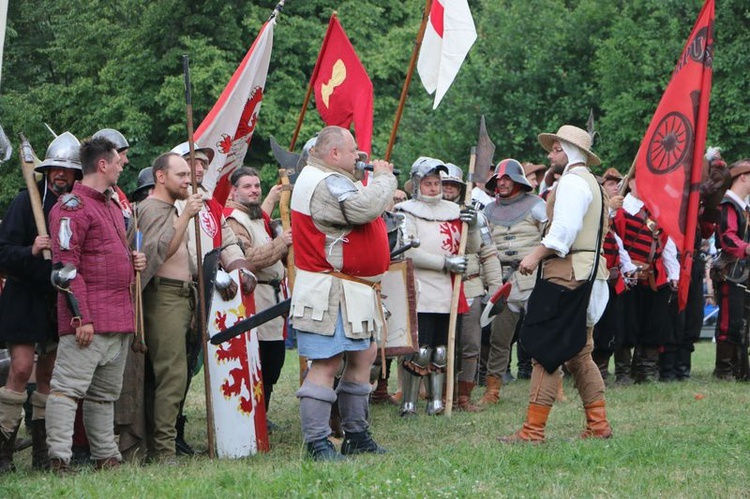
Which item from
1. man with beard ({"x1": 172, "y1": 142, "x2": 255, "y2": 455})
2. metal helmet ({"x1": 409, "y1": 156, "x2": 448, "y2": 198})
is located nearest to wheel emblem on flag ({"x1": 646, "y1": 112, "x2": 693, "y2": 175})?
metal helmet ({"x1": 409, "y1": 156, "x2": 448, "y2": 198})

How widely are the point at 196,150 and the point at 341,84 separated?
1.47 m

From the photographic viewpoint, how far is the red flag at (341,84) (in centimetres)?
921

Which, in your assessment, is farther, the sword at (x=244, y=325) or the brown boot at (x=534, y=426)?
the brown boot at (x=534, y=426)

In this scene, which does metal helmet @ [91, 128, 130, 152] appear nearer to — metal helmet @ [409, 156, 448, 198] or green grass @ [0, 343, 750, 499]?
green grass @ [0, 343, 750, 499]

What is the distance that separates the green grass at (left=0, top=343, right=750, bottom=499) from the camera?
19.5 ft

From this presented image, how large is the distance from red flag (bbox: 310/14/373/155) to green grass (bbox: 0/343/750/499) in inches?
92.6

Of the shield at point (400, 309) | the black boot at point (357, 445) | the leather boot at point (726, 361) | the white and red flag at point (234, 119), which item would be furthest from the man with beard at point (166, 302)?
the leather boot at point (726, 361)

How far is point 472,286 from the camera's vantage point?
10.5 m

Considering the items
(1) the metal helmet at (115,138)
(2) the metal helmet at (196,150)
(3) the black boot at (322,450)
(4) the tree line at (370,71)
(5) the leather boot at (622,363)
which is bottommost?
(3) the black boot at (322,450)

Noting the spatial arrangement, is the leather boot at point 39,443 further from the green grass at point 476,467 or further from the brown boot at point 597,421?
the brown boot at point 597,421

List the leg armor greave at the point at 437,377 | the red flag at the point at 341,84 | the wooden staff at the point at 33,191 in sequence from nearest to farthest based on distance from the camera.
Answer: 1. the wooden staff at the point at 33,191
2. the red flag at the point at 341,84
3. the leg armor greave at the point at 437,377

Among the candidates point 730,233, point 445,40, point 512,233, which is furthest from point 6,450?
point 730,233

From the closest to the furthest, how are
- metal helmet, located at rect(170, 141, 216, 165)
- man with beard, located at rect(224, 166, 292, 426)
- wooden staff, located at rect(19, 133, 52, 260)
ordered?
wooden staff, located at rect(19, 133, 52, 260)
metal helmet, located at rect(170, 141, 216, 165)
man with beard, located at rect(224, 166, 292, 426)

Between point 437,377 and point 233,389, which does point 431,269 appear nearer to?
point 437,377
